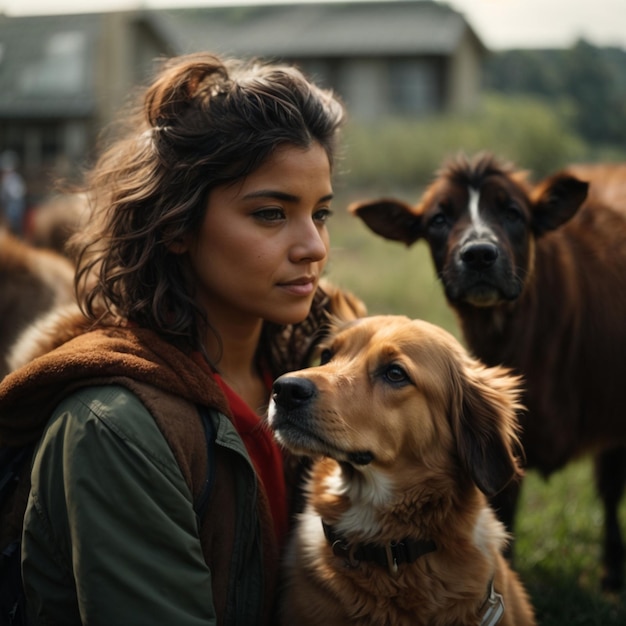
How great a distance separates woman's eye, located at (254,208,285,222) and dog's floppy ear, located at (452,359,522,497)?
0.91 meters

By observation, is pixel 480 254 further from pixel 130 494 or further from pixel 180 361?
pixel 130 494

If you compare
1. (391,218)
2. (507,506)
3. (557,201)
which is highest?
(557,201)

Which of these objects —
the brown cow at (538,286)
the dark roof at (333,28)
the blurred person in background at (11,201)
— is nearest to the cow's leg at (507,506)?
the brown cow at (538,286)

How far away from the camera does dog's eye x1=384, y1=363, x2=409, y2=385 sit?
10.1ft

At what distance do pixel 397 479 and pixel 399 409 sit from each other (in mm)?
261

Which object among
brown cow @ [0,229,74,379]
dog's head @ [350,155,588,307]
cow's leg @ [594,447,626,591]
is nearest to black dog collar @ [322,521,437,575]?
dog's head @ [350,155,588,307]

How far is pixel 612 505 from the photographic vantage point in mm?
5031

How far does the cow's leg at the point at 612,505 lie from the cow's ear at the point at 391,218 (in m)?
1.89

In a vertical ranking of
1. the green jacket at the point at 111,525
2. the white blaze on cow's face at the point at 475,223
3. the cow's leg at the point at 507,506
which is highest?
the white blaze on cow's face at the point at 475,223

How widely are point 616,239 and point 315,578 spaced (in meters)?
2.70

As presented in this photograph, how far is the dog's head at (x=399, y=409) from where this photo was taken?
9.44 feet

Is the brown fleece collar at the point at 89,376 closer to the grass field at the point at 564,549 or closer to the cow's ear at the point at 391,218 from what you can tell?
the grass field at the point at 564,549

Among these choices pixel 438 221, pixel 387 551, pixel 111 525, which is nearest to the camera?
pixel 111 525

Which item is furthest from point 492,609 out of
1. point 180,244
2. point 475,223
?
point 475,223
